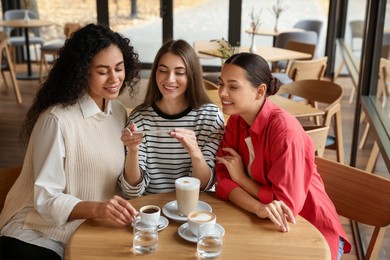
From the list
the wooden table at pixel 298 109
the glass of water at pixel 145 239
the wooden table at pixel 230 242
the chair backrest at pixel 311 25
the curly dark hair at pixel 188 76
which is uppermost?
the curly dark hair at pixel 188 76

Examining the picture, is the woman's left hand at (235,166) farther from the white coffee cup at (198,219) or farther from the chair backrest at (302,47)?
the chair backrest at (302,47)

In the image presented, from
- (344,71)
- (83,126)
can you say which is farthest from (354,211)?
(344,71)

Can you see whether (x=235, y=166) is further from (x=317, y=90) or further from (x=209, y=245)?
(x=317, y=90)

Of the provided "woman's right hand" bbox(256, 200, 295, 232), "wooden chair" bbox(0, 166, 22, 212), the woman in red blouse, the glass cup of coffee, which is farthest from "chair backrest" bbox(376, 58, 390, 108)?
"wooden chair" bbox(0, 166, 22, 212)

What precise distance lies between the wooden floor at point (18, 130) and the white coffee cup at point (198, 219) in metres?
1.24

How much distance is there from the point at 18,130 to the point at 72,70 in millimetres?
3596

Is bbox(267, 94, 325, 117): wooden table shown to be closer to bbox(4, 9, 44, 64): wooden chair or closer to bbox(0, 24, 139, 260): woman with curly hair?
bbox(0, 24, 139, 260): woman with curly hair

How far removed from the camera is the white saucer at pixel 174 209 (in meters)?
1.56

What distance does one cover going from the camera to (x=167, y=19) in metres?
7.54

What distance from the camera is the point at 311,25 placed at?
719cm

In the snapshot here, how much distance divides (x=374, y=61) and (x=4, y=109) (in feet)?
13.8

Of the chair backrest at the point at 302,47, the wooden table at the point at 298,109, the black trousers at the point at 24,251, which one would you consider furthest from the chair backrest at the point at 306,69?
the black trousers at the point at 24,251

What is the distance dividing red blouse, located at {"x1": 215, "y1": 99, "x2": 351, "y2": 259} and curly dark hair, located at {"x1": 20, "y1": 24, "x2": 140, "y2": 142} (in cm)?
55

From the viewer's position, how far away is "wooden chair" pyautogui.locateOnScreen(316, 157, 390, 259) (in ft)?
5.79
